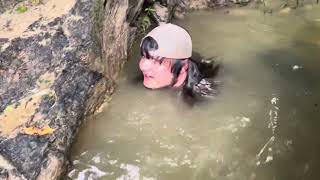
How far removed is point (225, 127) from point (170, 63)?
961mm

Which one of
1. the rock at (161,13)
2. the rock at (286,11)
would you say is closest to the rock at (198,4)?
the rock at (161,13)

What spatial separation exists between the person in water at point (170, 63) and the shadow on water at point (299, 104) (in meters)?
0.94

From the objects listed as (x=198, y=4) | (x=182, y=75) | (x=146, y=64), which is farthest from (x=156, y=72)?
(x=198, y=4)

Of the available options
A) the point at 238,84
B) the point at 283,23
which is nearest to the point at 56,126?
the point at 238,84

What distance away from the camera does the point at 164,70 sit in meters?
5.46

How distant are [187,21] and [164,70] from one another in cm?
227

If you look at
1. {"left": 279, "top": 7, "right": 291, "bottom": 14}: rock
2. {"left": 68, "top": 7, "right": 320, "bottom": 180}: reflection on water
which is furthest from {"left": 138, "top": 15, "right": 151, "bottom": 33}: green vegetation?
{"left": 279, "top": 7, "right": 291, "bottom": 14}: rock

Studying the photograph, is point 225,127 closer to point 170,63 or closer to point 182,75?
Result: point 182,75

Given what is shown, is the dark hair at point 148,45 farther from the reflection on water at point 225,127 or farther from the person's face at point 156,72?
the reflection on water at point 225,127

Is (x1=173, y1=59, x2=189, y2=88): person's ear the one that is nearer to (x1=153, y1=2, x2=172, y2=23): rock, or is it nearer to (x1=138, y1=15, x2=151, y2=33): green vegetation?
(x1=138, y1=15, x2=151, y2=33): green vegetation

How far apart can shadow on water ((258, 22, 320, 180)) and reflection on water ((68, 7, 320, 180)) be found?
10 mm

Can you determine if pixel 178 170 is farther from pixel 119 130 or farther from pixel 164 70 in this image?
pixel 164 70

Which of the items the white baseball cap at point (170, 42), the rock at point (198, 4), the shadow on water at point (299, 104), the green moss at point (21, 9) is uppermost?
the green moss at point (21, 9)

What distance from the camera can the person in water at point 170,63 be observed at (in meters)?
5.36
